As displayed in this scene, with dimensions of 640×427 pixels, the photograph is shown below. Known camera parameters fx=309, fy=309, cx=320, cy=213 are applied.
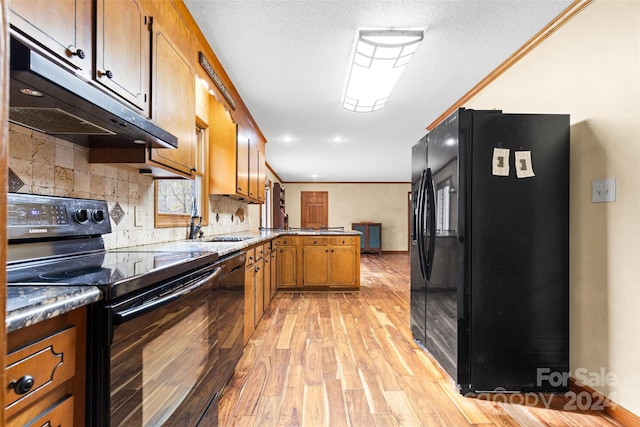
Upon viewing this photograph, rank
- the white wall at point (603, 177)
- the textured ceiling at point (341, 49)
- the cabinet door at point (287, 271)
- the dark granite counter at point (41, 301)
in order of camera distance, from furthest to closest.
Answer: the cabinet door at point (287, 271) < the textured ceiling at point (341, 49) < the white wall at point (603, 177) < the dark granite counter at point (41, 301)

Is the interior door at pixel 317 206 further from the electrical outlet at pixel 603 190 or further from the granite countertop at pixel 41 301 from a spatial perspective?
the granite countertop at pixel 41 301

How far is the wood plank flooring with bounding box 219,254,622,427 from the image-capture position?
1.65 metres

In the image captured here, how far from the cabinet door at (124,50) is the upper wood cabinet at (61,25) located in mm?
54

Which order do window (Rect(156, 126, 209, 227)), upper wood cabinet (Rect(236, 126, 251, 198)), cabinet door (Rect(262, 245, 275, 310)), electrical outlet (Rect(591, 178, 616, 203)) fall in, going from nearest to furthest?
1. electrical outlet (Rect(591, 178, 616, 203))
2. window (Rect(156, 126, 209, 227))
3. upper wood cabinet (Rect(236, 126, 251, 198))
4. cabinet door (Rect(262, 245, 275, 310))

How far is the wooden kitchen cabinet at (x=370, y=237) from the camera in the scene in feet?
32.7

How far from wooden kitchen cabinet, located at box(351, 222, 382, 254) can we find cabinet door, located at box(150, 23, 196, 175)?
8.27 meters

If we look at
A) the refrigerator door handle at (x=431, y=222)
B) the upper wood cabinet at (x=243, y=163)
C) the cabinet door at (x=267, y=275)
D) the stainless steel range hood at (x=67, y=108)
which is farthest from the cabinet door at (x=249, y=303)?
the refrigerator door handle at (x=431, y=222)

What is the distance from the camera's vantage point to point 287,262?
455 centimetres

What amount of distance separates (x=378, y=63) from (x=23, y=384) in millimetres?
2734

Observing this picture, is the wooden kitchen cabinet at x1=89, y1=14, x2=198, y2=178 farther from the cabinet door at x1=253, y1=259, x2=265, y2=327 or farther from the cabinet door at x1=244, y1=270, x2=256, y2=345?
the cabinet door at x1=253, y1=259, x2=265, y2=327

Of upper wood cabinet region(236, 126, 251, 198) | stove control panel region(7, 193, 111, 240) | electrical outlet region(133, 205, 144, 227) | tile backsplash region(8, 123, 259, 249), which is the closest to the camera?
stove control panel region(7, 193, 111, 240)

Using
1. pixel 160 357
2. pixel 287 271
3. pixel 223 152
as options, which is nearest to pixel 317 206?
pixel 287 271

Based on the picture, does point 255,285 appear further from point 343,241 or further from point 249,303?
point 343,241

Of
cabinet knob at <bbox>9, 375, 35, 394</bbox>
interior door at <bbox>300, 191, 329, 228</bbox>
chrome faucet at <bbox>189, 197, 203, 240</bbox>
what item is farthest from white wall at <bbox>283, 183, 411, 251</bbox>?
cabinet knob at <bbox>9, 375, 35, 394</bbox>
